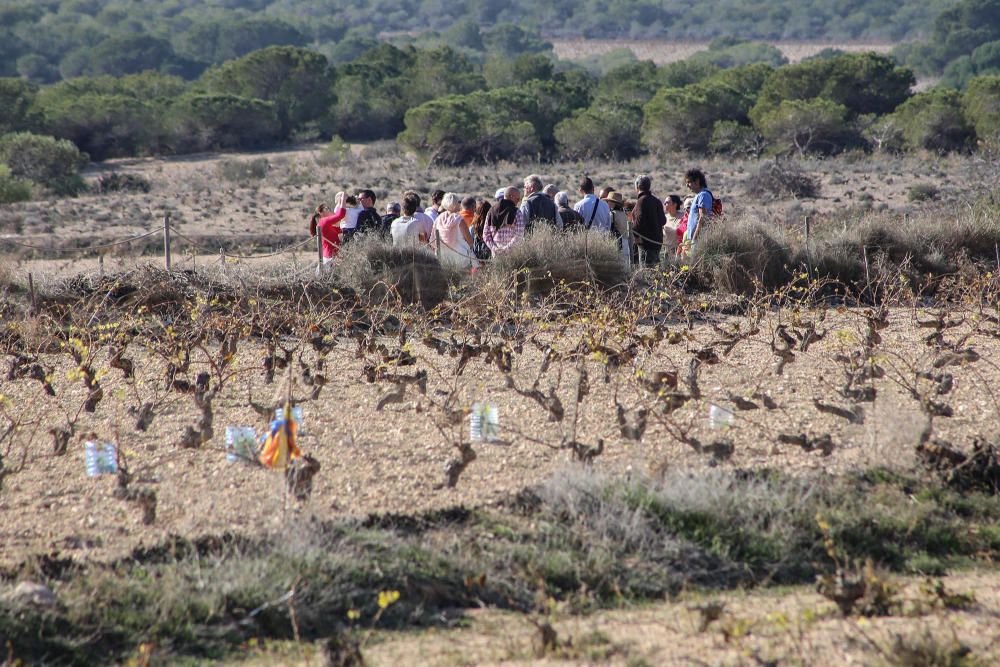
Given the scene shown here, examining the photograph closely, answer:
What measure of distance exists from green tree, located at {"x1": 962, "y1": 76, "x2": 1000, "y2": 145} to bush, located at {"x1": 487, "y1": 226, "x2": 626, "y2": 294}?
89.0 feet

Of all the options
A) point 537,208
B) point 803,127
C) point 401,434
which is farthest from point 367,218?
point 803,127

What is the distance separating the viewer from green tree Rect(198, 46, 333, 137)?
49.3 metres

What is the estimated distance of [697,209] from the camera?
11602 mm

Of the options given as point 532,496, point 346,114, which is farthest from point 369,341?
point 346,114

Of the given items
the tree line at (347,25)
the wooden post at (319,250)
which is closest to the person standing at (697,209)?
the wooden post at (319,250)

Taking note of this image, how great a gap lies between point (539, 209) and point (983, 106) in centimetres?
2917

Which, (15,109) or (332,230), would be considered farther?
(15,109)

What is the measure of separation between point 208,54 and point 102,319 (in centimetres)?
8414

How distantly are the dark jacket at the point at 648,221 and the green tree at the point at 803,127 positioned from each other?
2630 cm

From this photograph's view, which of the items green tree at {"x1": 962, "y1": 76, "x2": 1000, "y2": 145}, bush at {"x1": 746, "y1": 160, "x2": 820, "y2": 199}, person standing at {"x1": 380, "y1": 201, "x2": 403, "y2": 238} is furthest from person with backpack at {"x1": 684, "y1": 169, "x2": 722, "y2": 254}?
green tree at {"x1": 962, "y1": 76, "x2": 1000, "y2": 145}

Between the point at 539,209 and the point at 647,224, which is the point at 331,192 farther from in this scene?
the point at 539,209

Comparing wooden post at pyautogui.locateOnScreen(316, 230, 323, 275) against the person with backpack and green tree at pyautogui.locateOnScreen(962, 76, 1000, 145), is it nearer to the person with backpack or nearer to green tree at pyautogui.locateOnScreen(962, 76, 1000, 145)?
the person with backpack

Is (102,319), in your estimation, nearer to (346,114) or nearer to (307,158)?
(307,158)

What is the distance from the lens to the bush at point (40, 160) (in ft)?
114
